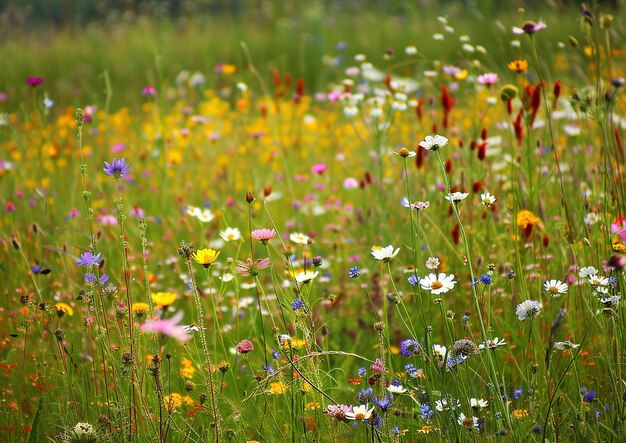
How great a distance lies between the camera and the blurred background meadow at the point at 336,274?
1.50 meters

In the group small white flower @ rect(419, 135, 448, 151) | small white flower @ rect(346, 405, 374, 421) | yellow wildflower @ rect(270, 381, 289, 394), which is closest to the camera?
small white flower @ rect(346, 405, 374, 421)

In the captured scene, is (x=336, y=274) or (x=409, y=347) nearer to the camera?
(x=409, y=347)

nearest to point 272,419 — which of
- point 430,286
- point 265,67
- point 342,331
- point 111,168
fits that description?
point 430,286

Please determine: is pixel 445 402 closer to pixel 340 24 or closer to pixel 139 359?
pixel 139 359

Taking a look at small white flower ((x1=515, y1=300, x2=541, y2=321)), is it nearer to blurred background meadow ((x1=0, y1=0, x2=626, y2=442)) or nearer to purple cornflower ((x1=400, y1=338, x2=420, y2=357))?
blurred background meadow ((x1=0, y1=0, x2=626, y2=442))

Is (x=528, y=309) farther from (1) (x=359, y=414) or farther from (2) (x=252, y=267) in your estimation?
(2) (x=252, y=267)

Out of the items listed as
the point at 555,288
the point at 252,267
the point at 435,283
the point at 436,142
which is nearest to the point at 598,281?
the point at 555,288

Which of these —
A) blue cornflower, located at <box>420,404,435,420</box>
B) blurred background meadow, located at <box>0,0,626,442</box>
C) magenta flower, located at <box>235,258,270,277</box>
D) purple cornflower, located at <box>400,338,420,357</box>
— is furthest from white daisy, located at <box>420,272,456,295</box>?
magenta flower, located at <box>235,258,270,277</box>

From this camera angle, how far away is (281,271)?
9.13ft

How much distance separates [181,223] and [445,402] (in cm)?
187

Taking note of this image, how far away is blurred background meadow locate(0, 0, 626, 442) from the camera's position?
4.93 feet

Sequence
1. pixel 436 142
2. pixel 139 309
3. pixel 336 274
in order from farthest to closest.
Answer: pixel 336 274 → pixel 139 309 → pixel 436 142

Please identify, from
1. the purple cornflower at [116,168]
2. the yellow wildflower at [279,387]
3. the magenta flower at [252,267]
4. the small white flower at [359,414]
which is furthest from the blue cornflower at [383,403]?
the purple cornflower at [116,168]

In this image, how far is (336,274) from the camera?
2676mm
